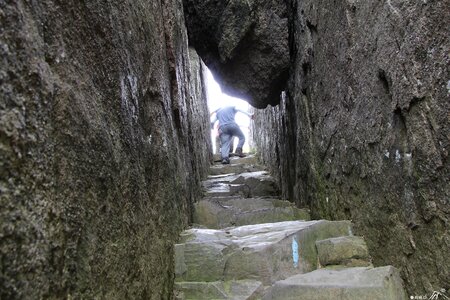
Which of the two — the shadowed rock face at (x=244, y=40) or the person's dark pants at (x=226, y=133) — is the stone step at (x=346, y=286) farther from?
the person's dark pants at (x=226, y=133)

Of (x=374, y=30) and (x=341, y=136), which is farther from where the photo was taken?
(x=341, y=136)

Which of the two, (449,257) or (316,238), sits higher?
(449,257)

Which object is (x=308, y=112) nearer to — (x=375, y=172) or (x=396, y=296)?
(x=375, y=172)

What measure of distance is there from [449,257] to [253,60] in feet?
9.92

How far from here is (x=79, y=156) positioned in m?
1.11

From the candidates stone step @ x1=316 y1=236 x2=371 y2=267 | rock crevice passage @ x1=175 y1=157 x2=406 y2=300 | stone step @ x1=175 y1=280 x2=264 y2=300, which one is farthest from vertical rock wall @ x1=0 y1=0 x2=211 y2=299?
stone step @ x1=316 y1=236 x2=371 y2=267

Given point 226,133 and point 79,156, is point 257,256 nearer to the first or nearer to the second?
point 79,156

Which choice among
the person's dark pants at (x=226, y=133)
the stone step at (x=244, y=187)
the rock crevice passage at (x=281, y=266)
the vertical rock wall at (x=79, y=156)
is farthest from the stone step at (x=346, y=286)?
the person's dark pants at (x=226, y=133)

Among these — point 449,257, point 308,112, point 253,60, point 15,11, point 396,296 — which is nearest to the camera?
point 15,11

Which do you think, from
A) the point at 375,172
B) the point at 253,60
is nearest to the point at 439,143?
the point at 375,172

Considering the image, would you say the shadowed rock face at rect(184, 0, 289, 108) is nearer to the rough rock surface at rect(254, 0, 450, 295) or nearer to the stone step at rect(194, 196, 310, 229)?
the rough rock surface at rect(254, 0, 450, 295)

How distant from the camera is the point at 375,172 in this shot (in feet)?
6.88

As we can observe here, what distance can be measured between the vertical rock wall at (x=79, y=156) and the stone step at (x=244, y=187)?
3.39m

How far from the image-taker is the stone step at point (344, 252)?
2.23 m
